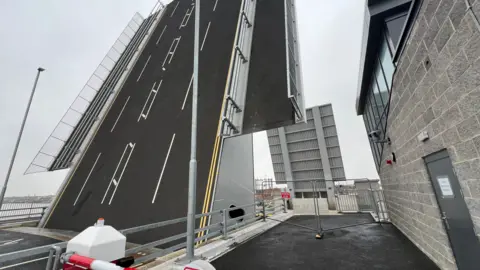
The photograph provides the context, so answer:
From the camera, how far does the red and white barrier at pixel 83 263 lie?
1.06 meters

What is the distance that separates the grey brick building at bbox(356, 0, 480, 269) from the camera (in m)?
1.90

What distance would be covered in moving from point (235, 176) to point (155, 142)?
10.9 ft

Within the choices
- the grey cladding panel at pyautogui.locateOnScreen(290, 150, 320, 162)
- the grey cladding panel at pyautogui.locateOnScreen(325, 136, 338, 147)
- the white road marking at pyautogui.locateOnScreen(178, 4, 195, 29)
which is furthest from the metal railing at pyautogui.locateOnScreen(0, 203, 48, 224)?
the grey cladding panel at pyautogui.locateOnScreen(325, 136, 338, 147)

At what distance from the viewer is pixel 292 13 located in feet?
31.4

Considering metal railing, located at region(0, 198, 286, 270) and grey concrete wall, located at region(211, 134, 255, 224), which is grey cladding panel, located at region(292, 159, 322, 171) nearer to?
grey concrete wall, located at region(211, 134, 255, 224)

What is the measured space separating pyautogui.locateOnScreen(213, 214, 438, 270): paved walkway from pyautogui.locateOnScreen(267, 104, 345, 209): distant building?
5384mm

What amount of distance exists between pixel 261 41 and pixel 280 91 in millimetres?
3248

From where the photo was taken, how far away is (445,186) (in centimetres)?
267

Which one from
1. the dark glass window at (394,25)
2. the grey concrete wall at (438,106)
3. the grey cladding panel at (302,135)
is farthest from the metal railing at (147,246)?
the grey cladding panel at (302,135)

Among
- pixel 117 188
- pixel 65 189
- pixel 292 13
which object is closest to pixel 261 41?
pixel 292 13

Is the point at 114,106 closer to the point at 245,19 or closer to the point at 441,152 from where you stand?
the point at 245,19

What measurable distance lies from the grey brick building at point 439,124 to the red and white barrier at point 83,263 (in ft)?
10.2

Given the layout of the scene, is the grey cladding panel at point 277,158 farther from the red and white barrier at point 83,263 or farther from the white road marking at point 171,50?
the red and white barrier at point 83,263

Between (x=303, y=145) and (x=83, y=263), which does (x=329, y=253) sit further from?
(x=303, y=145)
